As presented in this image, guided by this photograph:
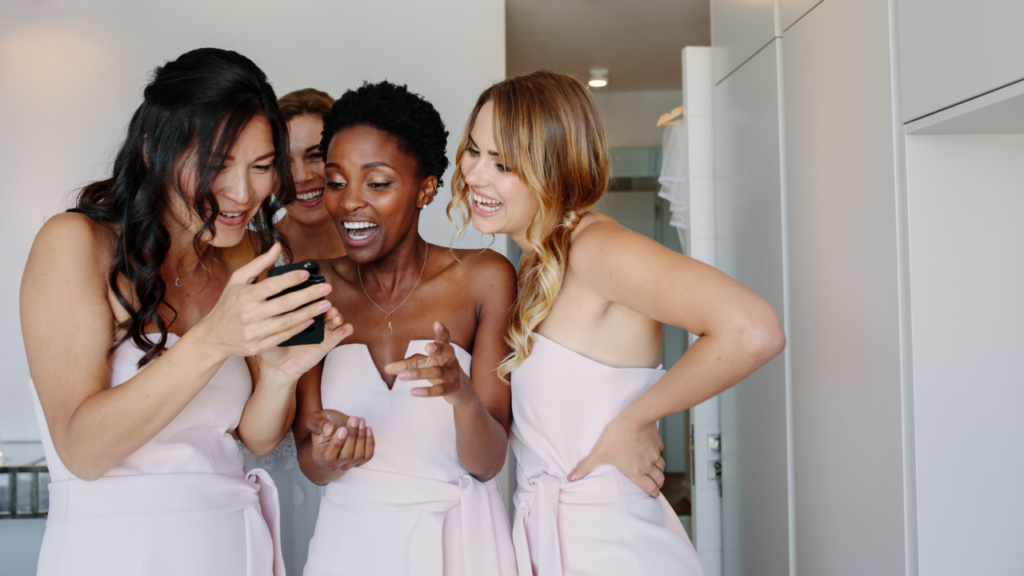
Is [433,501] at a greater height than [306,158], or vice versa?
[306,158]

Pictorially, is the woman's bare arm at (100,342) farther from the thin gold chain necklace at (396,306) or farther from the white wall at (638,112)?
the white wall at (638,112)

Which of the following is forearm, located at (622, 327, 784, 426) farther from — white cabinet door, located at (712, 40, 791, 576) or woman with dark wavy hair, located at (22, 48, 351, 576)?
white cabinet door, located at (712, 40, 791, 576)

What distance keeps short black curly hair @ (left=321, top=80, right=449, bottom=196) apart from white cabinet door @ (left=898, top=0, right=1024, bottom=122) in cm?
104

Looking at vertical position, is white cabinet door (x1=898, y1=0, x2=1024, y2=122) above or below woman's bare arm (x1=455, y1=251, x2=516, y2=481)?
above

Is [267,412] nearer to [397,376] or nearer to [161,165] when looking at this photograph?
[397,376]

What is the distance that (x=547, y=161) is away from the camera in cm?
140

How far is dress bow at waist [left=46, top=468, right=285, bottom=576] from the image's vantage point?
113cm

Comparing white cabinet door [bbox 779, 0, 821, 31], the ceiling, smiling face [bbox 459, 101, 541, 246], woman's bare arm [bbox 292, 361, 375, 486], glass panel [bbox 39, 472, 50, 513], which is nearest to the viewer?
woman's bare arm [bbox 292, 361, 375, 486]

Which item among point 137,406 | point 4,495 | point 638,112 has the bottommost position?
point 4,495

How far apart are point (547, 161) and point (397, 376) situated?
53cm

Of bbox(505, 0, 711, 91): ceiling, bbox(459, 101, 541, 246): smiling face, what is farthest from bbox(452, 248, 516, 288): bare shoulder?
bbox(505, 0, 711, 91): ceiling

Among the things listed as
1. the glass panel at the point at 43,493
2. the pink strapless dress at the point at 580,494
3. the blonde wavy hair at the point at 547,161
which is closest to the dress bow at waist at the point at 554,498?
the pink strapless dress at the point at 580,494

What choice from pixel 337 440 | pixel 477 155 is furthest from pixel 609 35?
pixel 337 440

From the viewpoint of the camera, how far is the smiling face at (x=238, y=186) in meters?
1.23
